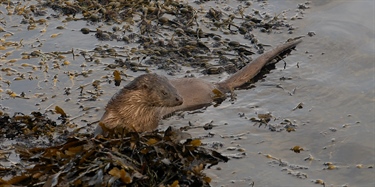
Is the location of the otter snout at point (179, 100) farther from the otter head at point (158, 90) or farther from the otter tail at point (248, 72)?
the otter tail at point (248, 72)

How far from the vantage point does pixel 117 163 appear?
16.2ft

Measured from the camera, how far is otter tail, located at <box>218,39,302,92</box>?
7186 mm

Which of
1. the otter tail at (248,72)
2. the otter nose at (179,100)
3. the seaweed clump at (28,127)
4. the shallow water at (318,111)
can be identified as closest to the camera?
the shallow water at (318,111)

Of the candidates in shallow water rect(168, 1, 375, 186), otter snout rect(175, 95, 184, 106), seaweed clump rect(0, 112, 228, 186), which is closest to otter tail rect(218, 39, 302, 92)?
shallow water rect(168, 1, 375, 186)

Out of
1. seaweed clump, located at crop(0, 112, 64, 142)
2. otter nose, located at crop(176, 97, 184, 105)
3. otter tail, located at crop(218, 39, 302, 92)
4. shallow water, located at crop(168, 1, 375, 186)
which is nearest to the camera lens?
shallow water, located at crop(168, 1, 375, 186)

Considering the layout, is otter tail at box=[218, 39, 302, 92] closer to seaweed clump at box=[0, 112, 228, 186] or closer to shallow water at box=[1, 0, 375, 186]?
shallow water at box=[1, 0, 375, 186]

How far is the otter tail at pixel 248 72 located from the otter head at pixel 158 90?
966 mm

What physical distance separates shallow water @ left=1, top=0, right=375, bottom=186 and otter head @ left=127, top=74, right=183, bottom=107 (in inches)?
14.6

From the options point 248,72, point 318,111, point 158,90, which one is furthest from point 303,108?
point 158,90

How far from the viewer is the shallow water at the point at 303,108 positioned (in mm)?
5750

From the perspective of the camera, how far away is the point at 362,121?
21.8 feet

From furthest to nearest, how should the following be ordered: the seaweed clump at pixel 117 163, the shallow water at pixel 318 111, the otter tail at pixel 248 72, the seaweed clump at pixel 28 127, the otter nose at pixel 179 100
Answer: the otter tail at pixel 248 72 → the otter nose at pixel 179 100 → the seaweed clump at pixel 28 127 → the shallow water at pixel 318 111 → the seaweed clump at pixel 117 163

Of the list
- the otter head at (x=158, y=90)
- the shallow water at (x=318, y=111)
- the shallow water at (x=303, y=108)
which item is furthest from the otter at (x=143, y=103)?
the shallow water at (x=318, y=111)

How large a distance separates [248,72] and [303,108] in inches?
28.4
